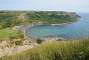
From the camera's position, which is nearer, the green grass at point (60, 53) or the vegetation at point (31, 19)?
the green grass at point (60, 53)

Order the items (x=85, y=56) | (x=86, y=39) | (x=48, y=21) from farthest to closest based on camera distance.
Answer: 1. (x=48, y=21)
2. (x=86, y=39)
3. (x=85, y=56)

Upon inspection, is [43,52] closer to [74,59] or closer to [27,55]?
[27,55]

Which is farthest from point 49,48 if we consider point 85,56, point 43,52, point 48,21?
point 48,21

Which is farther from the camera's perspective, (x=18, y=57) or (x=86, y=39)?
(x=86, y=39)

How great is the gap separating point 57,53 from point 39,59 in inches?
13.8

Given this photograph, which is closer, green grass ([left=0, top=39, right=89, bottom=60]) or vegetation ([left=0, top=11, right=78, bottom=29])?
green grass ([left=0, top=39, right=89, bottom=60])

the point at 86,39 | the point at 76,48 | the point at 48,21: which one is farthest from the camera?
the point at 48,21

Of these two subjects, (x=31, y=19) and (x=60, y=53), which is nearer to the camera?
(x=60, y=53)

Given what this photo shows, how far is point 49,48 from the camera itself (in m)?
4.11

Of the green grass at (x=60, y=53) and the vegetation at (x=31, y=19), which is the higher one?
the green grass at (x=60, y=53)

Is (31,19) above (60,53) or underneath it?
underneath

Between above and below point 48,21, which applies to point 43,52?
above

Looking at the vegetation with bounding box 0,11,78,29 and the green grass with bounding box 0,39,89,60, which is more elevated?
the green grass with bounding box 0,39,89,60

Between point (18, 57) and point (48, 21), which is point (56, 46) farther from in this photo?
point (48, 21)
